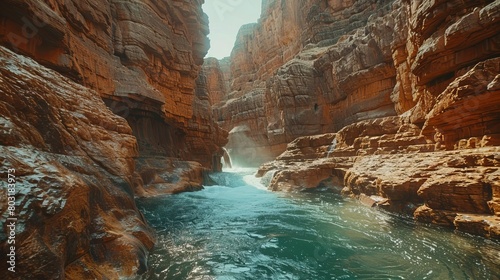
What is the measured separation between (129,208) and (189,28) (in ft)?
62.5

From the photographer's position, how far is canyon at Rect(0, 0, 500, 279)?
3053 millimetres

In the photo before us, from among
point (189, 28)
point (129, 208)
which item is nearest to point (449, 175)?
point (129, 208)

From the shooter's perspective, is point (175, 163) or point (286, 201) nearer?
point (286, 201)

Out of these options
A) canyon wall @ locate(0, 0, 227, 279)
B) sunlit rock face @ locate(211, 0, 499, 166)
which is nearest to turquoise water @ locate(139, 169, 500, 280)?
canyon wall @ locate(0, 0, 227, 279)

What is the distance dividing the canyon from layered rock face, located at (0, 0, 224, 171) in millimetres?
82

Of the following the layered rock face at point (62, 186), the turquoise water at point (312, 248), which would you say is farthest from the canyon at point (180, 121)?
the turquoise water at point (312, 248)

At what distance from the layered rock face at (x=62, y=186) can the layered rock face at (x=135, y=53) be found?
4.90m

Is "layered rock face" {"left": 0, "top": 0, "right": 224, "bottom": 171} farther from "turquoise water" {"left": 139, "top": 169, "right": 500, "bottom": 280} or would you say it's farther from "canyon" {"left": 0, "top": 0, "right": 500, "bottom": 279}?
"turquoise water" {"left": 139, "top": 169, "right": 500, "bottom": 280}

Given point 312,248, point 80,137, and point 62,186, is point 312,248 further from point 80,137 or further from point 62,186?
point 80,137

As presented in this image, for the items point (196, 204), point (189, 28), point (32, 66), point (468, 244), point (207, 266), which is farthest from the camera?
point (189, 28)

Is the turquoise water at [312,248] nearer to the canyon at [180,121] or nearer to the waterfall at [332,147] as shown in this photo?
the canyon at [180,121]

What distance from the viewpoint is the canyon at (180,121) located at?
3.05 metres

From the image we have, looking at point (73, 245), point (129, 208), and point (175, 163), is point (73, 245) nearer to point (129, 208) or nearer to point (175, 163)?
point (129, 208)

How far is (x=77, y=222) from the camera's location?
296 centimetres
